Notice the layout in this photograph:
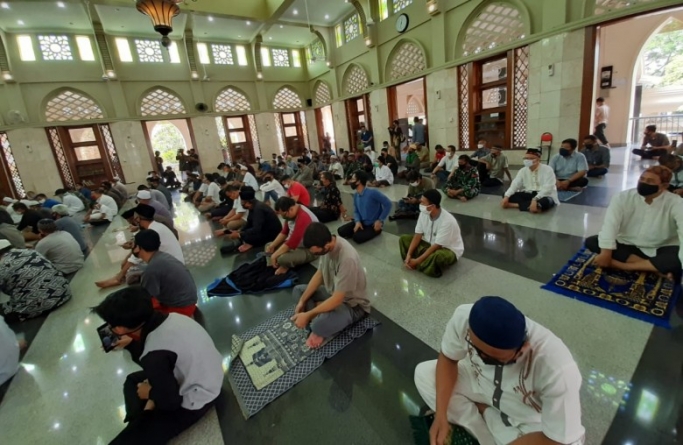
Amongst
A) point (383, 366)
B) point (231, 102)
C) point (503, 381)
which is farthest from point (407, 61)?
point (503, 381)

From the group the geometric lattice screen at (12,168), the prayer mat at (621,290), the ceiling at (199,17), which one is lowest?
the prayer mat at (621,290)

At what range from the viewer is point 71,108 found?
10062 millimetres

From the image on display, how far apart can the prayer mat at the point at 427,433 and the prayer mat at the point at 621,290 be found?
4.86ft

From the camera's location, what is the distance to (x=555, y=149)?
21.5ft

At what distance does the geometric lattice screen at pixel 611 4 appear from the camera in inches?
200

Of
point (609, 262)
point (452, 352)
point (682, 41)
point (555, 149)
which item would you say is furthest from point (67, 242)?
point (682, 41)

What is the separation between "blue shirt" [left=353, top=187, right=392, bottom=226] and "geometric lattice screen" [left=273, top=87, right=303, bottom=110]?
1114 cm

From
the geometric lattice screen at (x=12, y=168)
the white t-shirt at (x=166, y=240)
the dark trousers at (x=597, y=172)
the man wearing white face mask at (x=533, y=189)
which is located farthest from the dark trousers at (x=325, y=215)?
the geometric lattice screen at (x=12, y=168)

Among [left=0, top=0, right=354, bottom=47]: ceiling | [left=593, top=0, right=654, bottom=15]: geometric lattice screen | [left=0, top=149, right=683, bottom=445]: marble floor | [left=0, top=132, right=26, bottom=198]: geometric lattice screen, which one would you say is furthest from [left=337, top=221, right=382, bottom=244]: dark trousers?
[left=0, top=132, right=26, bottom=198]: geometric lattice screen

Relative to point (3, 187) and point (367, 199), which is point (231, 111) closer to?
point (3, 187)

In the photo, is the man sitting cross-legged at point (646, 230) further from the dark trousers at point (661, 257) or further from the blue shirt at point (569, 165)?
the blue shirt at point (569, 165)

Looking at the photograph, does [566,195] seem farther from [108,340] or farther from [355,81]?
[355,81]

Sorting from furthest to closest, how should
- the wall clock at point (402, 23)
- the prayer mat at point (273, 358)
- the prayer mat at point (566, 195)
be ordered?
the wall clock at point (402, 23), the prayer mat at point (566, 195), the prayer mat at point (273, 358)

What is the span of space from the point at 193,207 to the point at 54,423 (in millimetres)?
6067
